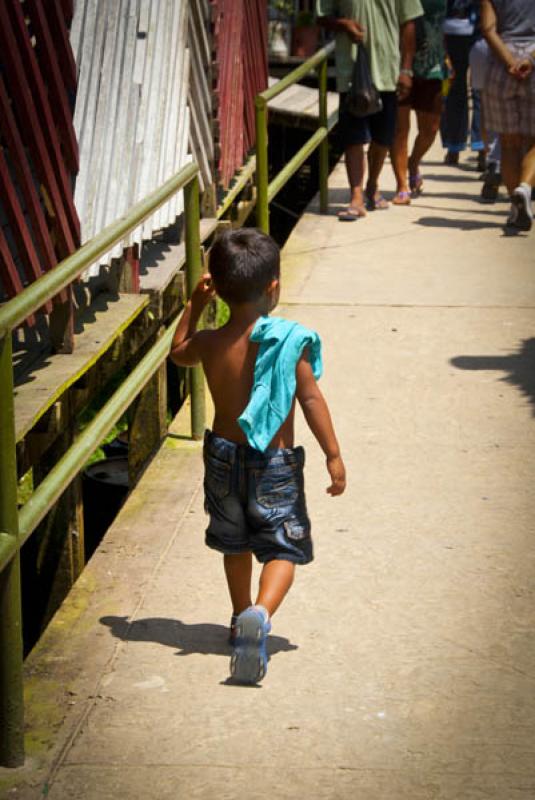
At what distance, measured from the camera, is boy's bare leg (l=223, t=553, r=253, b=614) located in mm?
4207

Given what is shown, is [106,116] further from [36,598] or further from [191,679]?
[191,679]

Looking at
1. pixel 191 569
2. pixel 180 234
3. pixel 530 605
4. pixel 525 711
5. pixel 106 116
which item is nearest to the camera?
pixel 525 711

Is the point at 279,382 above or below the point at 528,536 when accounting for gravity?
above

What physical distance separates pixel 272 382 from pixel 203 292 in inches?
14.3

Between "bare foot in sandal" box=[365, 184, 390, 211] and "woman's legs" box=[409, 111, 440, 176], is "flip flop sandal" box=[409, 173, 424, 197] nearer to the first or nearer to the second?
"woman's legs" box=[409, 111, 440, 176]

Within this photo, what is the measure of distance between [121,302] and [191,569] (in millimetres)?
1824

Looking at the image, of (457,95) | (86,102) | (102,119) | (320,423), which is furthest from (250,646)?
(457,95)

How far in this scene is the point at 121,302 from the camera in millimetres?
6363

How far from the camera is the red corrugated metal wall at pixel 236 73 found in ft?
28.3

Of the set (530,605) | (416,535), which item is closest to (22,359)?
(416,535)

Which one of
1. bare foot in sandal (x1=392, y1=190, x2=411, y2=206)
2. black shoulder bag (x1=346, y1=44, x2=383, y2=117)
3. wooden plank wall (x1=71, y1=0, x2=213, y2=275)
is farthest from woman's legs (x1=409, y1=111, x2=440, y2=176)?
wooden plank wall (x1=71, y1=0, x2=213, y2=275)

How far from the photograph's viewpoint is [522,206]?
31.5ft

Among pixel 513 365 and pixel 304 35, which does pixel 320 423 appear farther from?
pixel 304 35

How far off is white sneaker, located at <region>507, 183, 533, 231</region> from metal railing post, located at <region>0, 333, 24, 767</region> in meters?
6.50
